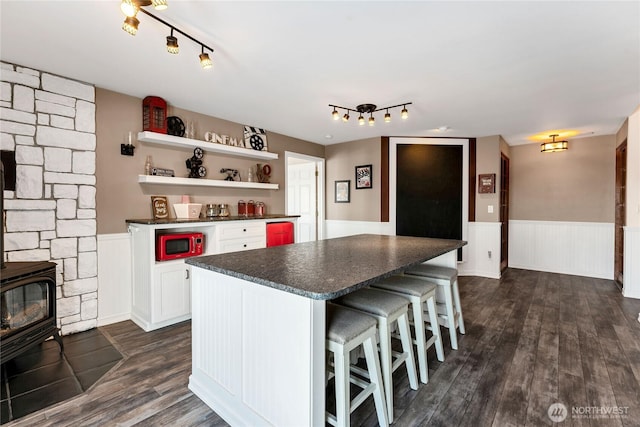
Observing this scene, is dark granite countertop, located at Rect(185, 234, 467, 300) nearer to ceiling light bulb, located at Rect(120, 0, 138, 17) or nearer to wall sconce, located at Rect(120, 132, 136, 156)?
ceiling light bulb, located at Rect(120, 0, 138, 17)

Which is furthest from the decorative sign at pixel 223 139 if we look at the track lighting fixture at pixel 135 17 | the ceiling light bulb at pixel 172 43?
the ceiling light bulb at pixel 172 43

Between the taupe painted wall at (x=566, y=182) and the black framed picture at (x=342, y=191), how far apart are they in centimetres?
325

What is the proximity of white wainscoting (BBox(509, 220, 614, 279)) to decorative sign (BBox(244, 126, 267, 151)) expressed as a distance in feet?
16.2

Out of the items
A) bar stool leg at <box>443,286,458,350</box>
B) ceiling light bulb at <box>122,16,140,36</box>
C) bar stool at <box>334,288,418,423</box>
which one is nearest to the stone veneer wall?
ceiling light bulb at <box>122,16,140,36</box>

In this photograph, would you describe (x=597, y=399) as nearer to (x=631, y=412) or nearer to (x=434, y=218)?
(x=631, y=412)

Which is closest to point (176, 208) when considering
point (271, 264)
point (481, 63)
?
point (271, 264)

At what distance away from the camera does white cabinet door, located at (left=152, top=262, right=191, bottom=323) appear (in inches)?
114

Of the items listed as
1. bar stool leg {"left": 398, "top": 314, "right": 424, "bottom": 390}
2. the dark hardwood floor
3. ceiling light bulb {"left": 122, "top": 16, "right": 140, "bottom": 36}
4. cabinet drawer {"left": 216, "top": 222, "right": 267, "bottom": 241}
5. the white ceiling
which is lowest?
the dark hardwood floor

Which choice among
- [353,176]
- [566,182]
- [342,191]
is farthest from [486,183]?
[342,191]

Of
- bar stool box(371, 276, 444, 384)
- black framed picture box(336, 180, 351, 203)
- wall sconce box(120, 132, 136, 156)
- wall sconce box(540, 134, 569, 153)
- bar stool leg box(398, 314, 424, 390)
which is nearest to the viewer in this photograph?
bar stool leg box(398, 314, 424, 390)

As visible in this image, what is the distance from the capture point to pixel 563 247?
5.29m

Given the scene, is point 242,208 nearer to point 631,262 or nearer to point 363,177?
point 363,177

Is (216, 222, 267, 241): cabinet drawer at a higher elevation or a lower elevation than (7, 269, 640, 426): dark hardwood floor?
higher

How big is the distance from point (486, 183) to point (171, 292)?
16.1 feet
